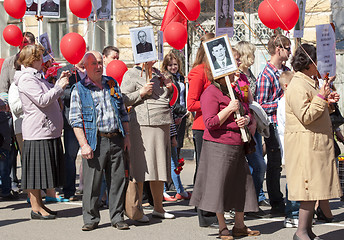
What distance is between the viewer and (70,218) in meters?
8.17

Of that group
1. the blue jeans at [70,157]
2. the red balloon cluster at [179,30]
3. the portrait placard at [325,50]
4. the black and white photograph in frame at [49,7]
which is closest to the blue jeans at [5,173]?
the blue jeans at [70,157]

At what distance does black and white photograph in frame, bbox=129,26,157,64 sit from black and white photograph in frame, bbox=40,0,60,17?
3.30 meters

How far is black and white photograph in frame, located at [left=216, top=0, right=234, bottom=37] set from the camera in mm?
9211

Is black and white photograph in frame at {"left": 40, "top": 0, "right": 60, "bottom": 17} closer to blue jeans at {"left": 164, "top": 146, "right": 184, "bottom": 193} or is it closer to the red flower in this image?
the red flower

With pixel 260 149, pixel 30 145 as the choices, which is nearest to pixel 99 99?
pixel 30 145

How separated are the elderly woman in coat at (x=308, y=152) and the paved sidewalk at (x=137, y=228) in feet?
2.21

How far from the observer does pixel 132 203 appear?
24.9ft

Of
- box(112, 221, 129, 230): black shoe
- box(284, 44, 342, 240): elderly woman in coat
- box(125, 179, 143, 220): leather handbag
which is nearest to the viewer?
box(284, 44, 342, 240): elderly woman in coat

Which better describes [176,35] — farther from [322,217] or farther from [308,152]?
[308,152]

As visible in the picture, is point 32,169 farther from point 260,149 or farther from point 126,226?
point 260,149

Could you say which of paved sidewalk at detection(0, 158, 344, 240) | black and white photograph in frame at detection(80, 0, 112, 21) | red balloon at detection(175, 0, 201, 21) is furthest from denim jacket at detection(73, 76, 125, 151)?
black and white photograph in frame at detection(80, 0, 112, 21)

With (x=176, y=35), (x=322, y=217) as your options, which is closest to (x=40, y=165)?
(x=176, y=35)

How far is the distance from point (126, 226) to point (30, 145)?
1605 millimetres

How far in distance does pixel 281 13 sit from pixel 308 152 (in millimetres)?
2440
